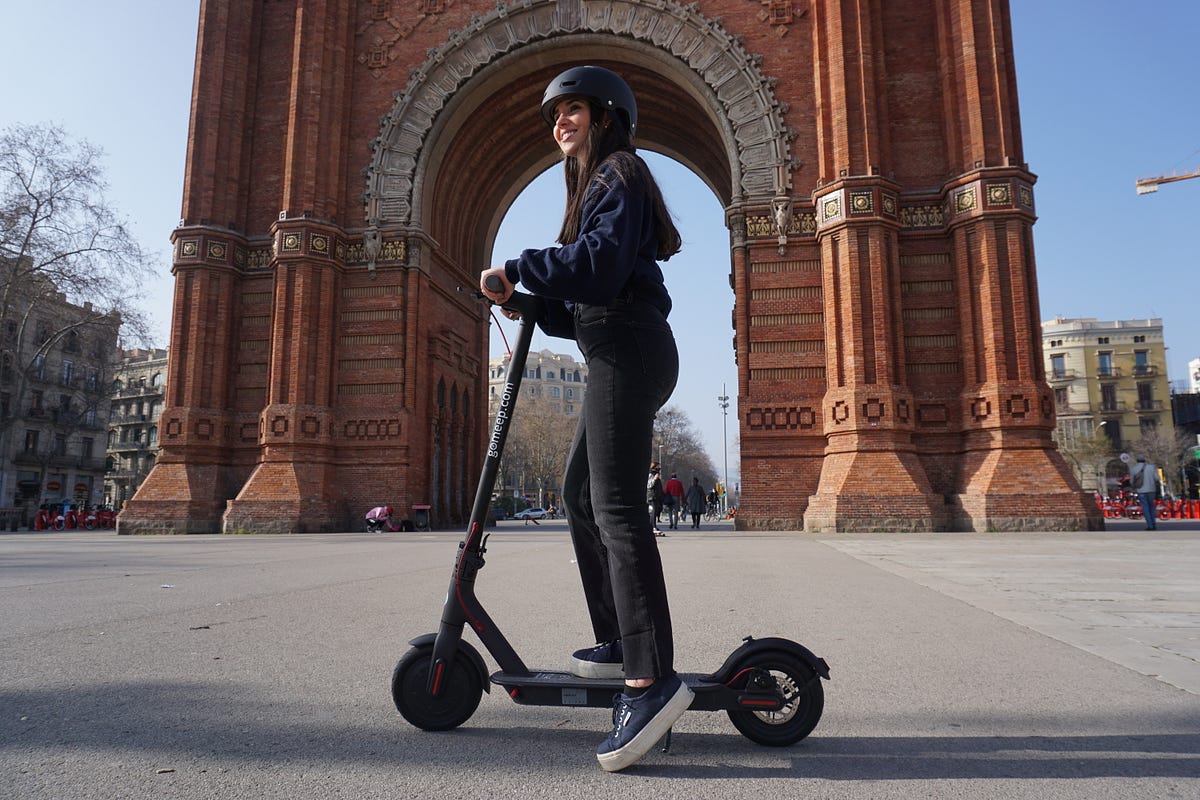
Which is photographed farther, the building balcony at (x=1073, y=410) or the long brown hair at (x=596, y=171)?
the building balcony at (x=1073, y=410)

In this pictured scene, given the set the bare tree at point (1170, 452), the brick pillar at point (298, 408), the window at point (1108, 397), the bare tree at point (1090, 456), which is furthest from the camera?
the window at point (1108, 397)

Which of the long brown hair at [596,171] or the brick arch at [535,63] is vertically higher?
the brick arch at [535,63]

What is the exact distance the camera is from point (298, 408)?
730 inches

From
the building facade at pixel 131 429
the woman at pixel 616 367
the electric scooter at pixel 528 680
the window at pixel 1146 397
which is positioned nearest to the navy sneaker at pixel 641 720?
the woman at pixel 616 367

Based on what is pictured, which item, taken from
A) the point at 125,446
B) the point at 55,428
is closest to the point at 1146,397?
the point at 55,428

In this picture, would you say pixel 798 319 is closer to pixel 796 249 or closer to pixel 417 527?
pixel 796 249

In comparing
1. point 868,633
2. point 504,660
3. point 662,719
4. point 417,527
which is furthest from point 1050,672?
point 417,527

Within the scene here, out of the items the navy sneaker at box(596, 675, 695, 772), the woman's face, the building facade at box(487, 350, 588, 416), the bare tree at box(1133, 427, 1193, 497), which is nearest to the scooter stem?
the navy sneaker at box(596, 675, 695, 772)

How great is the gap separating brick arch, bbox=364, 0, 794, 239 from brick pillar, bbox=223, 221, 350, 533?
7.42ft

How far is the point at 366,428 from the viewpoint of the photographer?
19.3 m

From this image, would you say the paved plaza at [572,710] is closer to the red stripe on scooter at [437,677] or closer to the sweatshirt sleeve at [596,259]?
the red stripe on scooter at [437,677]

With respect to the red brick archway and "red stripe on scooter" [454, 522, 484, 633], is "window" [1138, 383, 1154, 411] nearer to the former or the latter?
the red brick archway

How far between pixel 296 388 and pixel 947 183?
1644 centimetres

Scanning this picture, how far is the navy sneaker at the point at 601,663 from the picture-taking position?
233 centimetres
